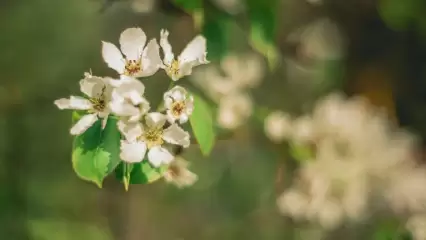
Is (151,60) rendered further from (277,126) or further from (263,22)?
(277,126)

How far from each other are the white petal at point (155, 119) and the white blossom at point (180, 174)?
13cm

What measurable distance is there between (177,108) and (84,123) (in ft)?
0.32

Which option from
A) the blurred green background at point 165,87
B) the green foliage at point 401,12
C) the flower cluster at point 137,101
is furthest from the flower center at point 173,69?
the green foliage at point 401,12

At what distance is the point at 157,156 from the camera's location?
0.63 meters

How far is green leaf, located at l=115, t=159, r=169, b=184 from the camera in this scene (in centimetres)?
64

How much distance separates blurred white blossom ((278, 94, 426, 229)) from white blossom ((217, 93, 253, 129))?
9 centimetres

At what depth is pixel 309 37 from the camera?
39.8 inches

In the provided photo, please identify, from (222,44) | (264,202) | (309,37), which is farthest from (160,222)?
(309,37)

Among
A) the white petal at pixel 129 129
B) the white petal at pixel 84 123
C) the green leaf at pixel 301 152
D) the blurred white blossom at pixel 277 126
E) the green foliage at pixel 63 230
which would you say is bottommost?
the green foliage at pixel 63 230

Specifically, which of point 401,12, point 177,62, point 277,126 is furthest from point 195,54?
point 401,12

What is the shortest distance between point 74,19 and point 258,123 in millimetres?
344

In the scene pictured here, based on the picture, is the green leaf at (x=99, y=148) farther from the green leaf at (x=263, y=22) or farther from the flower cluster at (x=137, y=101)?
the green leaf at (x=263, y=22)

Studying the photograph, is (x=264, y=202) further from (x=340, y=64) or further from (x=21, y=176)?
(x=21, y=176)

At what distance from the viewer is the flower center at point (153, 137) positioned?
619 millimetres
